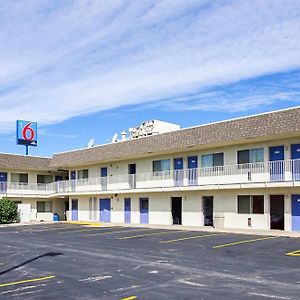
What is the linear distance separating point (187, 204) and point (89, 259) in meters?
16.1

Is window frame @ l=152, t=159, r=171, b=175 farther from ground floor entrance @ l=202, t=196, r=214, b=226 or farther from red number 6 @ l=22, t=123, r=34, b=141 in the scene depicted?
red number 6 @ l=22, t=123, r=34, b=141

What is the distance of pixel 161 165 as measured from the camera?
32062 mm

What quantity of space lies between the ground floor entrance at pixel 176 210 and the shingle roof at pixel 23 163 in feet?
53.0

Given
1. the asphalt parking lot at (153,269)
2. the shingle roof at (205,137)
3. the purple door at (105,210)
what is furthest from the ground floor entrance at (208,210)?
the purple door at (105,210)

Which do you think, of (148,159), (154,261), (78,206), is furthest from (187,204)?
(154,261)

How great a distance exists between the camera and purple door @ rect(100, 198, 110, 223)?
1457 inches

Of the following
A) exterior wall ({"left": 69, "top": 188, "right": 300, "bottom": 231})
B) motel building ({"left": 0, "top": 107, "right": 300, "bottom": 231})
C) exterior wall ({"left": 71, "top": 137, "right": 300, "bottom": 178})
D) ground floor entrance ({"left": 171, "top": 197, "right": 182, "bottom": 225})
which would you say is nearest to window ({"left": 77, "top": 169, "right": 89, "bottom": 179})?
motel building ({"left": 0, "top": 107, "right": 300, "bottom": 231})

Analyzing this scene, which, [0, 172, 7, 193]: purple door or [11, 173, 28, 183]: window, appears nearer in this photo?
[0, 172, 7, 193]: purple door

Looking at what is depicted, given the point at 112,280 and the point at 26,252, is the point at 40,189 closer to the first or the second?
the point at 26,252

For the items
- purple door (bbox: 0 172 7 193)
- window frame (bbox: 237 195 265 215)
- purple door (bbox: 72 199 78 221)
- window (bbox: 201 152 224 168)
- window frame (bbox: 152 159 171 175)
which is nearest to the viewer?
window frame (bbox: 237 195 265 215)

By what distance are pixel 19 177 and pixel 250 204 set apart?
78.5ft

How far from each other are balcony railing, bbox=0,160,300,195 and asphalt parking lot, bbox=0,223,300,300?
5246mm

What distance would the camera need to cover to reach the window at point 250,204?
84.7ft

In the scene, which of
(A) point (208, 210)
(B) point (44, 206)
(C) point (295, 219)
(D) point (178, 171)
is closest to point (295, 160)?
(C) point (295, 219)
